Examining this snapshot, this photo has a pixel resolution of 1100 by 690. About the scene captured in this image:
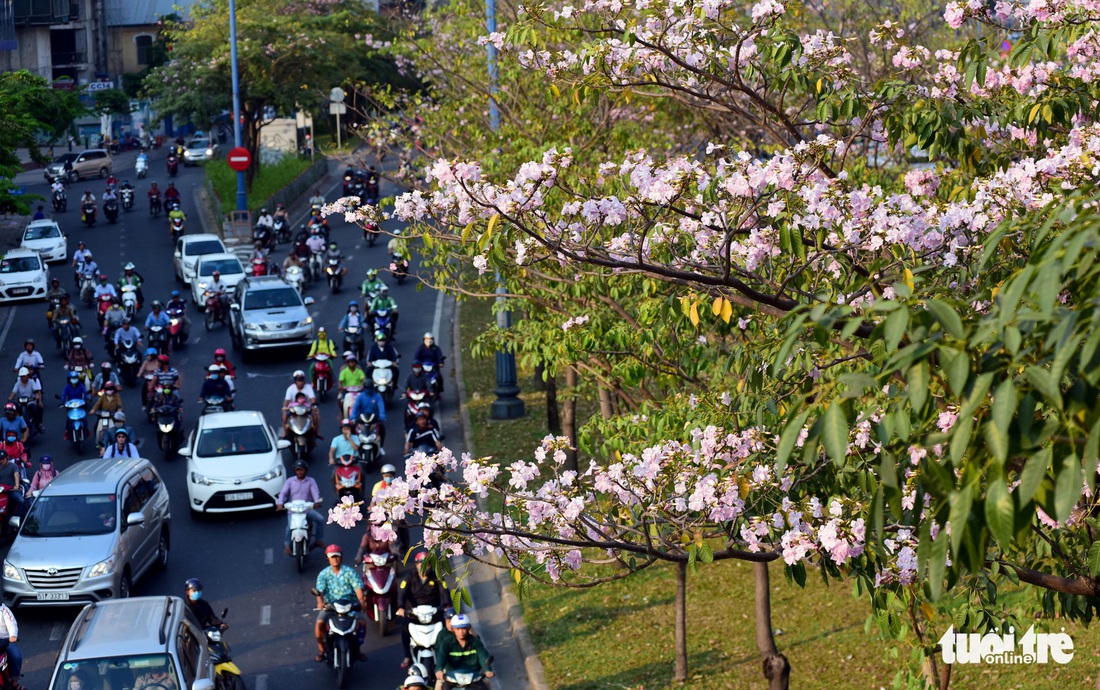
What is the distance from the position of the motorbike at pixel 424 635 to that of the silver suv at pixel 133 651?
6.98ft

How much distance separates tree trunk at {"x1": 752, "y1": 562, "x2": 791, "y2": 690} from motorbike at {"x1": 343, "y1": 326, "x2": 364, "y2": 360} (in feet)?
58.1

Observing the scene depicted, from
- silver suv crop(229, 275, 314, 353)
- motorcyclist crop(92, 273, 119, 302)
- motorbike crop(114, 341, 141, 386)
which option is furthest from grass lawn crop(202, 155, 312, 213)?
motorbike crop(114, 341, 141, 386)

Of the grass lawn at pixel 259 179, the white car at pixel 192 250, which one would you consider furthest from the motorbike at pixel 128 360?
the grass lawn at pixel 259 179

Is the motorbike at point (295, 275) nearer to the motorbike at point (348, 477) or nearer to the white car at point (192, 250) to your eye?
the white car at point (192, 250)

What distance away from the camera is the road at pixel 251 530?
51.0 feet

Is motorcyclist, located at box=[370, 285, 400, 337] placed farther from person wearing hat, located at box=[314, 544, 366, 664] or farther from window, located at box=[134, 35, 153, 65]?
window, located at box=[134, 35, 153, 65]

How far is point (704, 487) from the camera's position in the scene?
25.5 feet

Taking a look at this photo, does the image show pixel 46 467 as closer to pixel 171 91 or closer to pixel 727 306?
pixel 727 306

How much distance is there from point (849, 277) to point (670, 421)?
115 inches

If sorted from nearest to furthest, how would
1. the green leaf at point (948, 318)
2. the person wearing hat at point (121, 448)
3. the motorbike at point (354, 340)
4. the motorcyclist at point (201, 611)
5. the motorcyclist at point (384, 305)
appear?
the green leaf at point (948, 318), the motorcyclist at point (201, 611), the person wearing hat at point (121, 448), the motorbike at point (354, 340), the motorcyclist at point (384, 305)

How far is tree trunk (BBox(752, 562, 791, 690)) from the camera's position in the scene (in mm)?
12375

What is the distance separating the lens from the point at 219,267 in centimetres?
3700

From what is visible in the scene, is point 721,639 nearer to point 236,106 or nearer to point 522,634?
point 522,634

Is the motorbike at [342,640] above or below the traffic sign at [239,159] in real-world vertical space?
below
